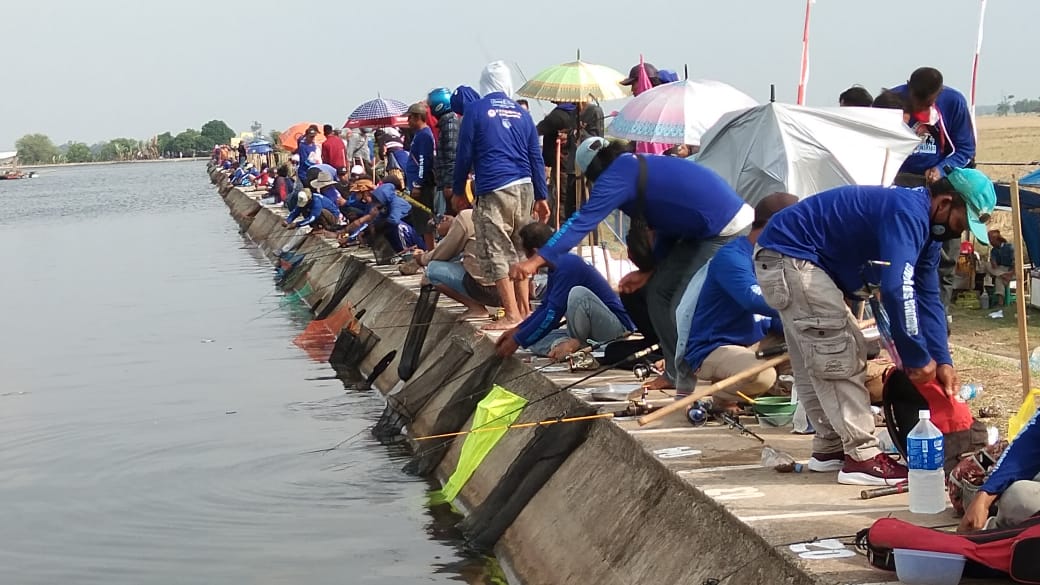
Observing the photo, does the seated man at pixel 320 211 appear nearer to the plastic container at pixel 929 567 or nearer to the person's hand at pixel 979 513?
the person's hand at pixel 979 513

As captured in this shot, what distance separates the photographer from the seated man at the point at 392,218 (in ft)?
56.9

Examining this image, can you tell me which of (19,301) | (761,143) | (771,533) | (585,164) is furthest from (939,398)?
(19,301)

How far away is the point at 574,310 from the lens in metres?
9.53

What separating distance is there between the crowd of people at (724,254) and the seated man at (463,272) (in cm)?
2

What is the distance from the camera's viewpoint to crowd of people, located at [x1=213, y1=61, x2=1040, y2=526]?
5750 mm

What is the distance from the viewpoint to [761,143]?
9773 millimetres

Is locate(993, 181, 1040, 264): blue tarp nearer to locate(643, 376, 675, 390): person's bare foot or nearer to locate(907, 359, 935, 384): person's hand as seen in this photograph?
locate(643, 376, 675, 390): person's bare foot

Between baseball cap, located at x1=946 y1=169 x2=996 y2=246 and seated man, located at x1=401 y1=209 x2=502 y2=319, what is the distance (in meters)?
6.86

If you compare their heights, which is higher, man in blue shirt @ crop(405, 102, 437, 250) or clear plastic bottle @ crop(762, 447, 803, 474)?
man in blue shirt @ crop(405, 102, 437, 250)

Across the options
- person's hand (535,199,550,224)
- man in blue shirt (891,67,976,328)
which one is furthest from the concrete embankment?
man in blue shirt (891,67,976,328)

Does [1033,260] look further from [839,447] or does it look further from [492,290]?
[839,447]

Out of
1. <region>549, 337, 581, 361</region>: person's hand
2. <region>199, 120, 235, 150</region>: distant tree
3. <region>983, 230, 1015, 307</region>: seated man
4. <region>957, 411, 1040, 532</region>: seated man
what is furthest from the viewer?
<region>199, 120, 235, 150</region>: distant tree

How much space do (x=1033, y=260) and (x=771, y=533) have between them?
30.4 ft

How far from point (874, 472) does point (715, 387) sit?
1.28 m
